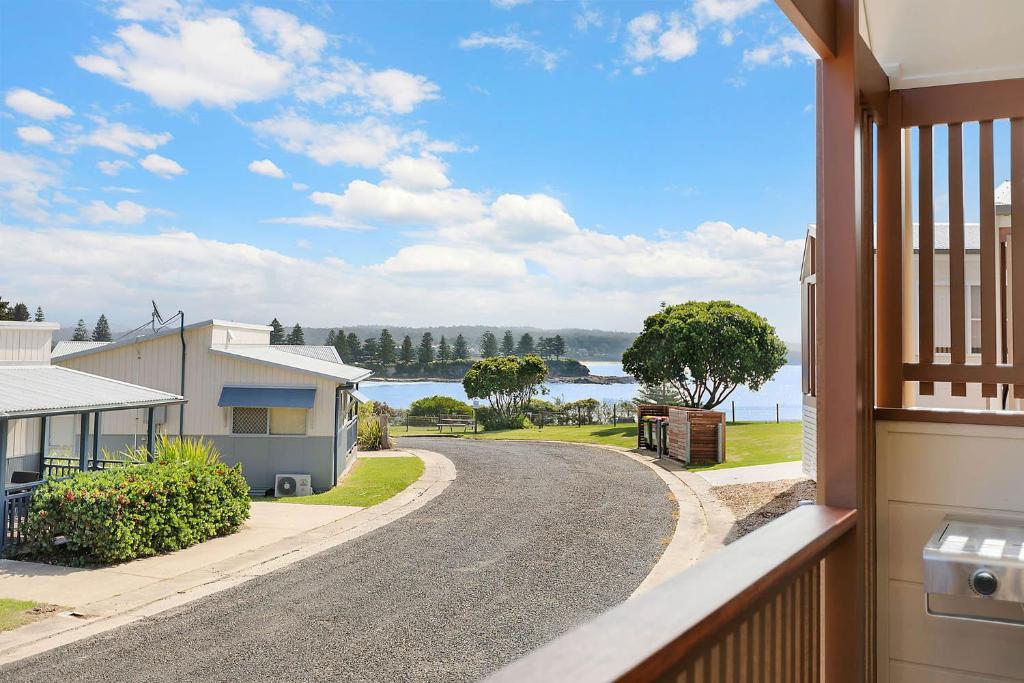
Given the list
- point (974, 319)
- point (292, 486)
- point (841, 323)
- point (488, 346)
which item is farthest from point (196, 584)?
point (488, 346)

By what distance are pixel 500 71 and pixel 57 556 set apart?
66336 mm

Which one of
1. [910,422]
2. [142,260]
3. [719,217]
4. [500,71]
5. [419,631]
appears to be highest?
[500,71]

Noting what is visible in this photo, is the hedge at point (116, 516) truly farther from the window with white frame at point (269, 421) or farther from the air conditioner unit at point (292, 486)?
the window with white frame at point (269, 421)

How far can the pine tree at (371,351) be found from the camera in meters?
27.7

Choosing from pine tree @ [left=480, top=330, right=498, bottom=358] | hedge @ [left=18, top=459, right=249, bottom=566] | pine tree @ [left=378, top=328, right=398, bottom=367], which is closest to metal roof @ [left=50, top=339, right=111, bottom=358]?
hedge @ [left=18, top=459, right=249, bottom=566]

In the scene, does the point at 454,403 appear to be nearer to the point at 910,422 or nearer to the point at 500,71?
the point at 910,422

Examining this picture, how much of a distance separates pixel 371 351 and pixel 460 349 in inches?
176

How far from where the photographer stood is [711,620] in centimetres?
78

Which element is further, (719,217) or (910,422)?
(719,217)

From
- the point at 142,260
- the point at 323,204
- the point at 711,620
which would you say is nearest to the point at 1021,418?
the point at 711,620

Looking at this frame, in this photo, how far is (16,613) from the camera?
5199mm

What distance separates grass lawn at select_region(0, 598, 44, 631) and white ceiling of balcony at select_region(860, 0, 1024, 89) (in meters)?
6.04

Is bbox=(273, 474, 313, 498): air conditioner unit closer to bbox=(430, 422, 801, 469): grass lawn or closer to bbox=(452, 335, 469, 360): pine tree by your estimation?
bbox=(430, 422, 801, 469): grass lawn

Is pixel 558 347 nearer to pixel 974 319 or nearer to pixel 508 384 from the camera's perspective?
pixel 508 384
